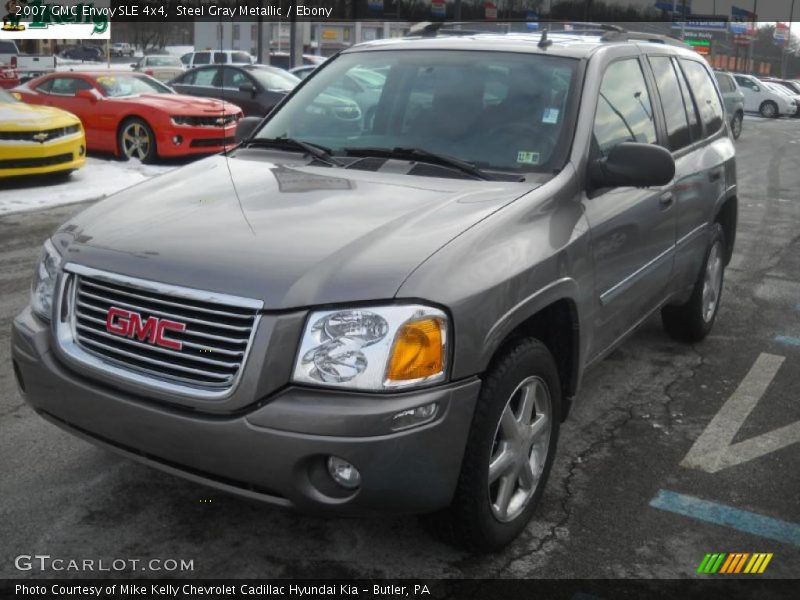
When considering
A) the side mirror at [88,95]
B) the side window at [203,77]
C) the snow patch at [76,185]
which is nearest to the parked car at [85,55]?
the side window at [203,77]

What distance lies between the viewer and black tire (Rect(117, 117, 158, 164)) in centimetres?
1366

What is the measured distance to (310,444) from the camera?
2.65 metres

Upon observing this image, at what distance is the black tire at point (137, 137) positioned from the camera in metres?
13.7

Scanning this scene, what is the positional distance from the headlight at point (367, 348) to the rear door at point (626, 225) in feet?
4.05

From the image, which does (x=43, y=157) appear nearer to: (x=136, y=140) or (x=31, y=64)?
(x=136, y=140)

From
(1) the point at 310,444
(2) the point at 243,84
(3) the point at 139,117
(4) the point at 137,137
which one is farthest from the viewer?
(2) the point at 243,84

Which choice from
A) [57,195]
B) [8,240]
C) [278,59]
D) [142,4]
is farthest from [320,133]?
[142,4]

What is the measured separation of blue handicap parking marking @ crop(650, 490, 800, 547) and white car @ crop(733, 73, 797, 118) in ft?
120

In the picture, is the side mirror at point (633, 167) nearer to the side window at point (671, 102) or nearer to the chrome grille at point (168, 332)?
the side window at point (671, 102)


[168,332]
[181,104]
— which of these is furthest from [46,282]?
[181,104]

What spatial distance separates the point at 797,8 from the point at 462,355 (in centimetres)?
8331

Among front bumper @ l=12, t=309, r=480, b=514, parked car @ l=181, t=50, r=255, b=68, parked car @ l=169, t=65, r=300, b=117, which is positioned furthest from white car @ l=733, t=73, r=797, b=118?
front bumper @ l=12, t=309, r=480, b=514

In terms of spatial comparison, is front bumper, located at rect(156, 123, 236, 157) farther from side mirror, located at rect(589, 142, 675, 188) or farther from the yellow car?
side mirror, located at rect(589, 142, 675, 188)

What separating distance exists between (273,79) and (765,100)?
83.6 feet
